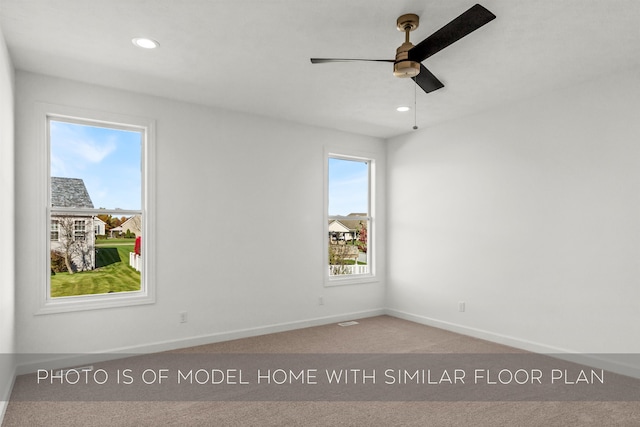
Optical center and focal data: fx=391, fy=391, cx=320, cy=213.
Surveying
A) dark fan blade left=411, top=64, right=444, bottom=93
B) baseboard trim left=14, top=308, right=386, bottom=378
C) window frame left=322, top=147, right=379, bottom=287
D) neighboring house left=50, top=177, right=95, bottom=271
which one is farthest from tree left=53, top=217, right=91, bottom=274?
dark fan blade left=411, top=64, right=444, bottom=93

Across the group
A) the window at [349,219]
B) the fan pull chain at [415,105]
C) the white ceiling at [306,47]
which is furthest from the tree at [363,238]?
the white ceiling at [306,47]

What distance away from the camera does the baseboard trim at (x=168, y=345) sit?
3.40 metres

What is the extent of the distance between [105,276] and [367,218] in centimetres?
342

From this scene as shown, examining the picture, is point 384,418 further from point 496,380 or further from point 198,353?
point 198,353

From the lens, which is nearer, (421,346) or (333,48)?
(333,48)

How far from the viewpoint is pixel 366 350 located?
159 inches

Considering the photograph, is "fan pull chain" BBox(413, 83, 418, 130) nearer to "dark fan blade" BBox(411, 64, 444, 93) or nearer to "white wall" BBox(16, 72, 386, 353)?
"dark fan blade" BBox(411, 64, 444, 93)

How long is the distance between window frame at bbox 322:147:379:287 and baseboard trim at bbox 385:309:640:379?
36.6 inches

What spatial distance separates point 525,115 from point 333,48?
7.74 feet

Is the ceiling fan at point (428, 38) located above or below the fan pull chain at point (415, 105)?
below

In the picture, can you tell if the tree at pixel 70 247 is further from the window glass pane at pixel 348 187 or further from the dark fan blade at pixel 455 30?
the dark fan blade at pixel 455 30

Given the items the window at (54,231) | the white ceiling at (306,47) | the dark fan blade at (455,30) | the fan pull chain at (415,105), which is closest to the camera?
the dark fan blade at (455,30)

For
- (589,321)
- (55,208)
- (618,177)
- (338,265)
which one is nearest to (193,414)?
(55,208)

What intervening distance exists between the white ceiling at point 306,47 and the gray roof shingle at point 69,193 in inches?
37.8
